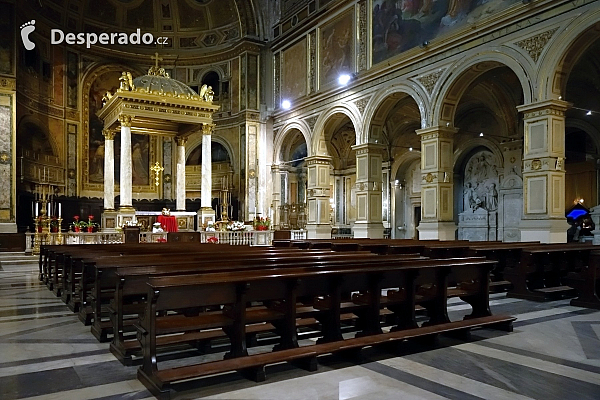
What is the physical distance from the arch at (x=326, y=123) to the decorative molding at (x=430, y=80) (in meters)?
3.02

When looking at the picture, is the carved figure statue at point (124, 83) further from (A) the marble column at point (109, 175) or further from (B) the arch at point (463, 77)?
(B) the arch at point (463, 77)

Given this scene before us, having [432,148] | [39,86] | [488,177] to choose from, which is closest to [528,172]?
[432,148]

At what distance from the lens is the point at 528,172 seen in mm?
11219

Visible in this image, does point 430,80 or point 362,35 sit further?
point 362,35

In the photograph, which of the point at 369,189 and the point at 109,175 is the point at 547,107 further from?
the point at 109,175

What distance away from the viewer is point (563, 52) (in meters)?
10.5

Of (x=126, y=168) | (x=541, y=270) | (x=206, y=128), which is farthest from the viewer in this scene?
(x=206, y=128)

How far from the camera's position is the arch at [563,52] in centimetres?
1009

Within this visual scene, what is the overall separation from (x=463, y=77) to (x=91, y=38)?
17.7 m

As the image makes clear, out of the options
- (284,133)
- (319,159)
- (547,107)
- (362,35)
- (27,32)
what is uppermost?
(27,32)

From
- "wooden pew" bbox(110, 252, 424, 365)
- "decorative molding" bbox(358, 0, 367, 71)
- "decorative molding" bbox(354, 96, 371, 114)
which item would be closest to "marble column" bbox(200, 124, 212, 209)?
"decorative molding" bbox(354, 96, 371, 114)

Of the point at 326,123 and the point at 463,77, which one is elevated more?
the point at 463,77

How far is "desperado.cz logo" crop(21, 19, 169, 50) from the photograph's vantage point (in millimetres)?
18500

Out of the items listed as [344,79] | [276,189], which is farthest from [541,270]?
[276,189]
